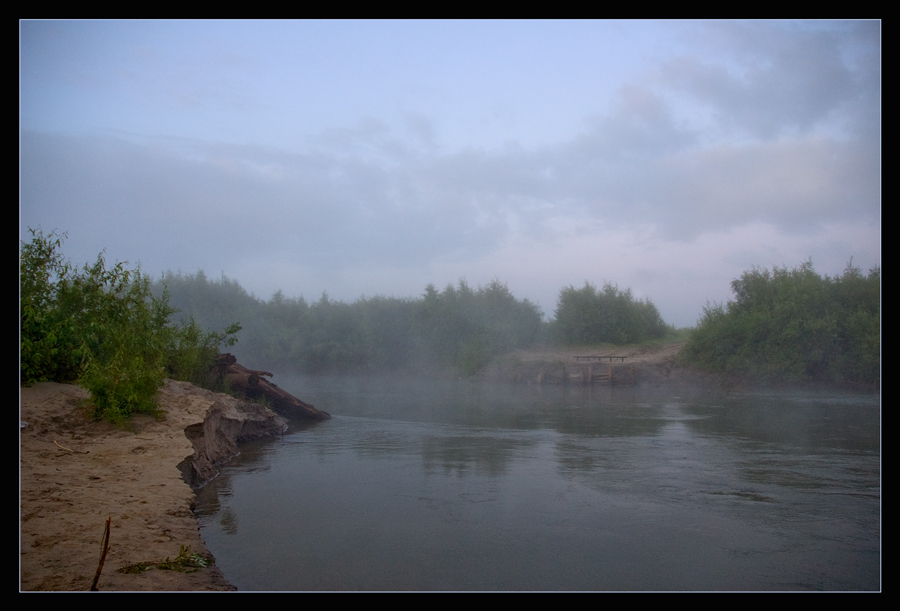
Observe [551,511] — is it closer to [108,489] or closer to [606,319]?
[108,489]

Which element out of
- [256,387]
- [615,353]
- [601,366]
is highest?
[615,353]

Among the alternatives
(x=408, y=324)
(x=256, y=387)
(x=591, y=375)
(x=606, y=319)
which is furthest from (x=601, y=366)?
(x=256, y=387)

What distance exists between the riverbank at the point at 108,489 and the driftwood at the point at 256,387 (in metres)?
3.35

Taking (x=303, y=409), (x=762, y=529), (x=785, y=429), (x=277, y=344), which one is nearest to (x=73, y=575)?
(x=762, y=529)

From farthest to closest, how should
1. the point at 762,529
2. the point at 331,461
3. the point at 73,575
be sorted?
the point at 331,461
the point at 762,529
the point at 73,575

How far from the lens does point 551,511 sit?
6086 millimetres

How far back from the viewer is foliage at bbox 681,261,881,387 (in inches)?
897

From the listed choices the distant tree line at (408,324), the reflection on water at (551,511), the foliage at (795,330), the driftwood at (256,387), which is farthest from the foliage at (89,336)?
the distant tree line at (408,324)

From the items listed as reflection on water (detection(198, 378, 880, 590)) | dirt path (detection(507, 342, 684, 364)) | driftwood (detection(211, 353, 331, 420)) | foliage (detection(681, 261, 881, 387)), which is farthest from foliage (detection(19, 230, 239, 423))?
dirt path (detection(507, 342, 684, 364))

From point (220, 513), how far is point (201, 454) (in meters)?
2.29

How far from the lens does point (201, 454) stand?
7922 millimetres

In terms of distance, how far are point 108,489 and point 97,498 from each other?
0.30 metres
